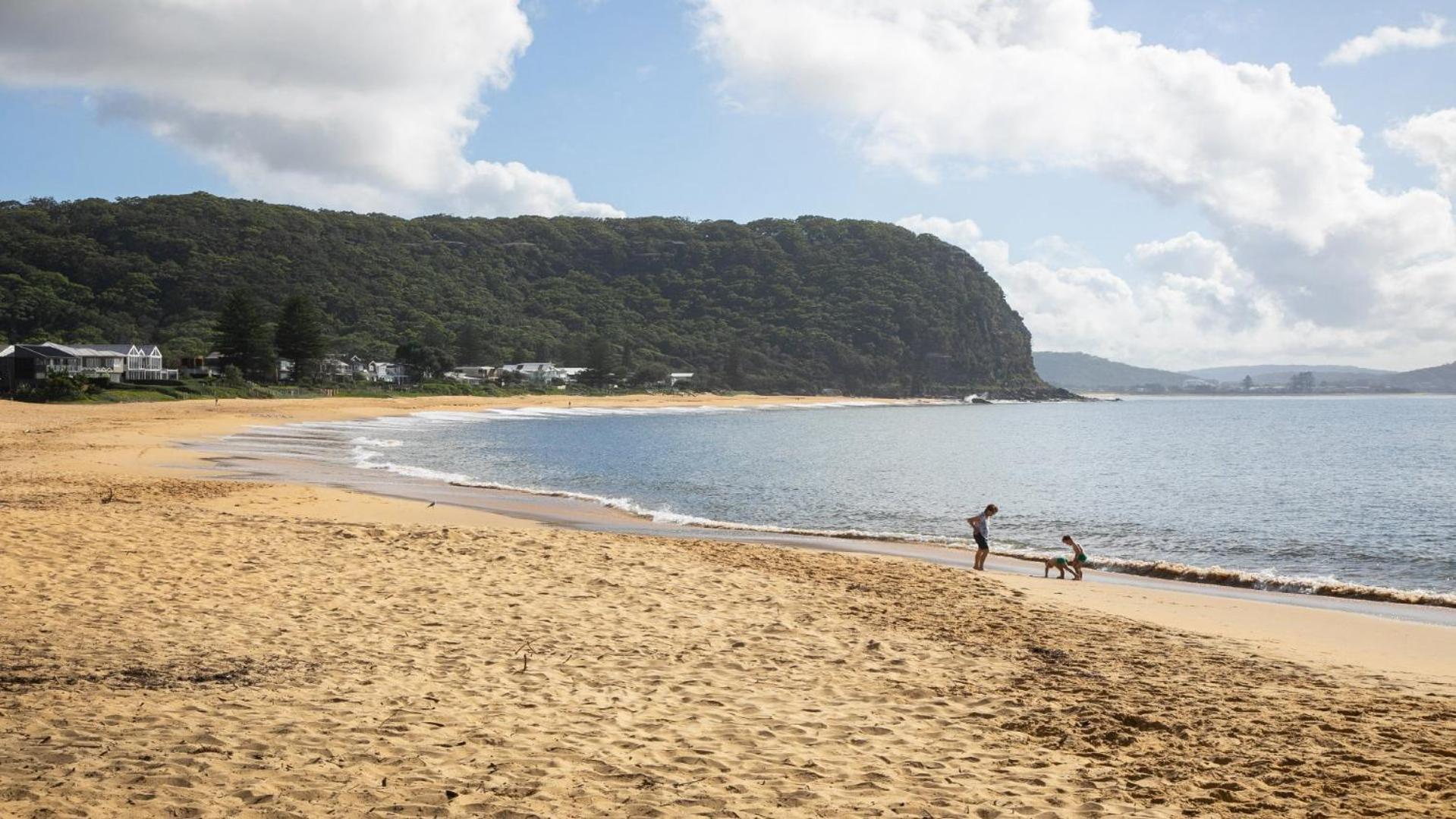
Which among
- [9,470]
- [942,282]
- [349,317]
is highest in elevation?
[942,282]

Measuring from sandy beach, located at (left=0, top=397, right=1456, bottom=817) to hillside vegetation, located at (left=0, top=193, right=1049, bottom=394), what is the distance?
100m

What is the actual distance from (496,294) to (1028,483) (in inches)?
5710

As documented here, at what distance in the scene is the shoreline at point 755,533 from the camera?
15.2 meters

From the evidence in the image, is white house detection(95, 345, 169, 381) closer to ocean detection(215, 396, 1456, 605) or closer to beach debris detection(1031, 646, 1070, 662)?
ocean detection(215, 396, 1456, 605)

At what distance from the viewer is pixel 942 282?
19812 centimetres

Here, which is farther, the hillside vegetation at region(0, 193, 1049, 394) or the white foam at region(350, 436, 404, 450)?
the hillside vegetation at region(0, 193, 1049, 394)

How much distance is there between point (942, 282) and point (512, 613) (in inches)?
7720

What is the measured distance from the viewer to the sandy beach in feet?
17.5

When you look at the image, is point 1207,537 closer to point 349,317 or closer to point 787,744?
point 787,744

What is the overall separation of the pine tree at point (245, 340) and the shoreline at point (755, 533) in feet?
193

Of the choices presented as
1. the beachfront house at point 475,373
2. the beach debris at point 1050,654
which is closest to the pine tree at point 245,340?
the beachfront house at point 475,373

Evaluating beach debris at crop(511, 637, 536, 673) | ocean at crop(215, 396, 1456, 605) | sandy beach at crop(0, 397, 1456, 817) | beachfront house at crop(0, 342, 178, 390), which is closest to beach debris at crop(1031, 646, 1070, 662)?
sandy beach at crop(0, 397, 1456, 817)

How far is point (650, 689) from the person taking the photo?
7398 mm

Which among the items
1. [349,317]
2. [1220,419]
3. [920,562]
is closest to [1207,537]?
[920,562]
